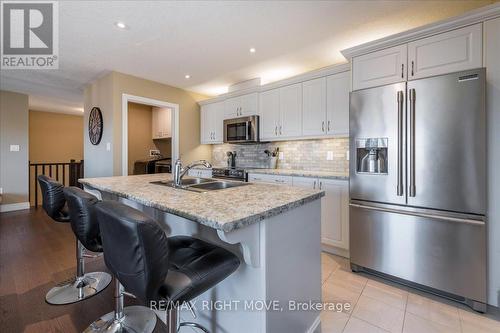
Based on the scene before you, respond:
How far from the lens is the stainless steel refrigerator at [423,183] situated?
1799 mm

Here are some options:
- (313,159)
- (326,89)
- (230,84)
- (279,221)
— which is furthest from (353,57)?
(230,84)

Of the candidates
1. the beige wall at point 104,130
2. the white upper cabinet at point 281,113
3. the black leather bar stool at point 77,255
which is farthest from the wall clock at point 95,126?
the white upper cabinet at point 281,113

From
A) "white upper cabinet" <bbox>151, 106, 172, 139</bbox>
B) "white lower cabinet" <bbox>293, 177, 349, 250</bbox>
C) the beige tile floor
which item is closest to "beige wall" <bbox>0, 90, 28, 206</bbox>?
"white upper cabinet" <bbox>151, 106, 172, 139</bbox>

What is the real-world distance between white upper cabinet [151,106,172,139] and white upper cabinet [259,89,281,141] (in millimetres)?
2523

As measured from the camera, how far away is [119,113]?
368 centimetres

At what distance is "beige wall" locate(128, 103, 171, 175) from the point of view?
5707 millimetres

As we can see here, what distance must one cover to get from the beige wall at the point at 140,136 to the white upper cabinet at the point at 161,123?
144 millimetres

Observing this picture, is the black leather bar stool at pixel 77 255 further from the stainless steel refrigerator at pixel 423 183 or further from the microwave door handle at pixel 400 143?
the microwave door handle at pixel 400 143

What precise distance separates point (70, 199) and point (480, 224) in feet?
9.54

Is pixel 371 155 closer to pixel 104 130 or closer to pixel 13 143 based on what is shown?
pixel 104 130

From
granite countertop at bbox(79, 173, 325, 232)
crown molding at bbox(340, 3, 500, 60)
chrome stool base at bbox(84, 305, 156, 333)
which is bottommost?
chrome stool base at bbox(84, 305, 156, 333)

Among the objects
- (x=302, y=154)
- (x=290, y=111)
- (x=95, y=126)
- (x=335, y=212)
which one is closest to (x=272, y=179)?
(x=302, y=154)

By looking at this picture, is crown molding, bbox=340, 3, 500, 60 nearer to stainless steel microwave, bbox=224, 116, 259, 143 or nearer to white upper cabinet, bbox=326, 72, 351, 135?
white upper cabinet, bbox=326, 72, 351, 135

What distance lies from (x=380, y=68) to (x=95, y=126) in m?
4.35
